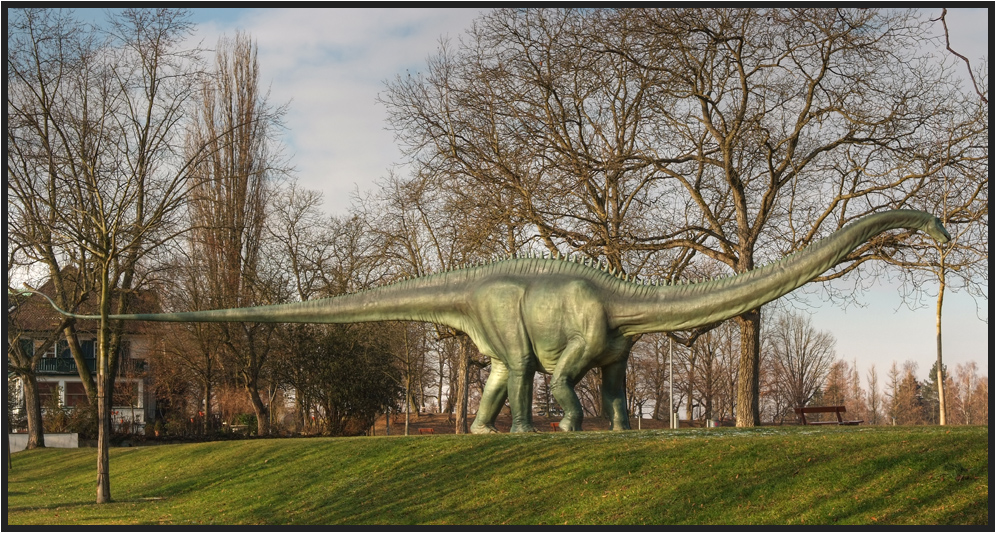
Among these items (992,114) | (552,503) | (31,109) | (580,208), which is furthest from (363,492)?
(31,109)

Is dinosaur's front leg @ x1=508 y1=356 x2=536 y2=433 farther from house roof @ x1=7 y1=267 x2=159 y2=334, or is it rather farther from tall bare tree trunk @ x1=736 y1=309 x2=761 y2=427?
house roof @ x1=7 y1=267 x2=159 y2=334

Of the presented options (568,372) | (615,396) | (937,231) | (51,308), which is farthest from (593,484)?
(51,308)

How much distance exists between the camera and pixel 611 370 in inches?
630

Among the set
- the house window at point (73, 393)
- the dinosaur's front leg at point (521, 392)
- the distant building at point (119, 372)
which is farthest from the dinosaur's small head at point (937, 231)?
the house window at point (73, 393)

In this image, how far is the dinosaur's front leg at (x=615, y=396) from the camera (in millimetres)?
16062

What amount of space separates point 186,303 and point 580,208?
1822 centimetres

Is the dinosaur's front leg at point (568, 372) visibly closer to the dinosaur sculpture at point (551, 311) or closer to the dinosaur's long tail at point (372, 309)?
the dinosaur sculpture at point (551, 311)

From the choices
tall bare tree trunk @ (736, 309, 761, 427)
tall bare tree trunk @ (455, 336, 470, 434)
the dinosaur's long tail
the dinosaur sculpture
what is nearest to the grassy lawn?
the dinosaur sculpture

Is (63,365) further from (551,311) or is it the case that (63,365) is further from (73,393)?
(551,311)

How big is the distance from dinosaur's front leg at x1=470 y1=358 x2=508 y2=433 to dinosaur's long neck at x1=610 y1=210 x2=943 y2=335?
2.38 meters

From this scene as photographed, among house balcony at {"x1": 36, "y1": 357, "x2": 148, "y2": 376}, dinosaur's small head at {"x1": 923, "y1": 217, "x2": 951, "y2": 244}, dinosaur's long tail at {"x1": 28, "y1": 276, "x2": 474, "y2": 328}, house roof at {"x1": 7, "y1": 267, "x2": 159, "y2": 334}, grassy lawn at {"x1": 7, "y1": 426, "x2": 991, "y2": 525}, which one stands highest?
house roof at {"x1": 7, "y1": 267, "x2": 159, "y2": 334}

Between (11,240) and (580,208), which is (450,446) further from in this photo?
(11,240)

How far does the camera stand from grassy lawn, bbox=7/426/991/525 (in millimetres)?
11539

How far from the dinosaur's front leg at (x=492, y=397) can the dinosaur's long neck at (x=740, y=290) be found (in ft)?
7.82
